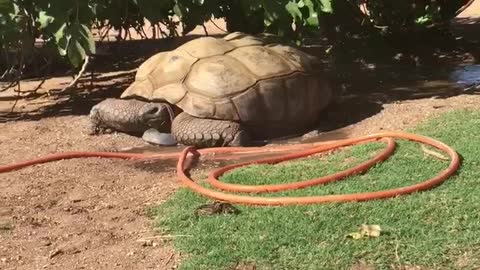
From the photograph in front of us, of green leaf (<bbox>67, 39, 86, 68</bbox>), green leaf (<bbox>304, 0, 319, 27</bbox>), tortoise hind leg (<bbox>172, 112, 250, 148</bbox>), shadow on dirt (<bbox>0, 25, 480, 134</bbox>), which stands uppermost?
green leaf (<bbox>304, 0, 319, 27</bbox>)

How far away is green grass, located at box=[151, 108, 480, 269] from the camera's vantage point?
3.94 metres

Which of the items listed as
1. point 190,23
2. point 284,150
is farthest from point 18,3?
point 284,150

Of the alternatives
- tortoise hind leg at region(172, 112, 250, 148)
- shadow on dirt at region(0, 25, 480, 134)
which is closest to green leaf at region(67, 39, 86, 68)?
tortoise hind leg at region(172, 112, 250, 148)

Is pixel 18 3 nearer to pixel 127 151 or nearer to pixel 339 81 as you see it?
pixel 127 151

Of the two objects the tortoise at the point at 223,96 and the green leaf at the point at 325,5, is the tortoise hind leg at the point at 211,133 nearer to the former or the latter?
the tortoise at the point at 223,96

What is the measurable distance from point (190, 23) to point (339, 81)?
1983mm

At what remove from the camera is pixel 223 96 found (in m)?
6.48

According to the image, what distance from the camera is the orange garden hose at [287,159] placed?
183 inches

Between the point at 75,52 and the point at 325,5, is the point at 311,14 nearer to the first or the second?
the point at 325,5

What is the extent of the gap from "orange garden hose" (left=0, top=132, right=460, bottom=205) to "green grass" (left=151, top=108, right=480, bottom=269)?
0.16 feet

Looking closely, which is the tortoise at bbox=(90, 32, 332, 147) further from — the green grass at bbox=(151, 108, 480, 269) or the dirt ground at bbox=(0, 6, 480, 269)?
the green grass at bbox=(151, 108, 480, 269)

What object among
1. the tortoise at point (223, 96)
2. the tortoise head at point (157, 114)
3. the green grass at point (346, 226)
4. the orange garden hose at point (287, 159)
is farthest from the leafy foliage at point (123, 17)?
the green grass at point (346, 226)

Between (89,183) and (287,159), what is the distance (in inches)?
56.1

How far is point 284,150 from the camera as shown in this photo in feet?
20.2
